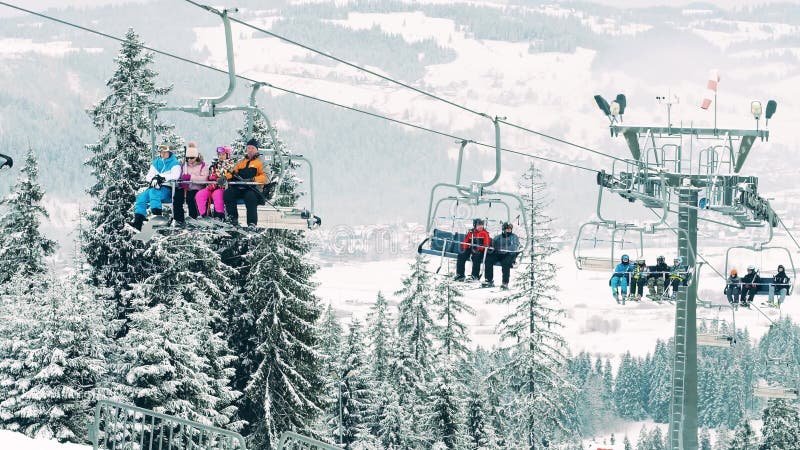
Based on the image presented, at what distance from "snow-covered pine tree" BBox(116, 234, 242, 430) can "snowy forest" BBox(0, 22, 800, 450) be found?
7cm

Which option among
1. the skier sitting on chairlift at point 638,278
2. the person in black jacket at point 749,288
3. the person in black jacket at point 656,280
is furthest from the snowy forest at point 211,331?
the skier sitting on chairlift at point 638,278

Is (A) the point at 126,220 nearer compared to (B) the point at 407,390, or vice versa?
(A) the point at 126,220

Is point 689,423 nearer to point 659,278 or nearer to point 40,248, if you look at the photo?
point 659,278

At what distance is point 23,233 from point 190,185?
36222mm

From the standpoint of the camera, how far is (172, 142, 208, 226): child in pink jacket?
2217 centimetres

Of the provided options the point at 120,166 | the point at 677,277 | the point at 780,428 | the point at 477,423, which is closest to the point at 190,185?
the point at 677,277

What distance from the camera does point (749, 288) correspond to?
126ft

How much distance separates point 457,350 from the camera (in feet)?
202

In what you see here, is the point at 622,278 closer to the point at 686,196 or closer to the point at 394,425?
the point at 686,196

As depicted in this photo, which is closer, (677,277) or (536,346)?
(677,277)

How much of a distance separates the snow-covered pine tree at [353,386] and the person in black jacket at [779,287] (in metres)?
28.8

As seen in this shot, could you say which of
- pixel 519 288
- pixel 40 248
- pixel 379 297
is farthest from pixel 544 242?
pixel 40 248

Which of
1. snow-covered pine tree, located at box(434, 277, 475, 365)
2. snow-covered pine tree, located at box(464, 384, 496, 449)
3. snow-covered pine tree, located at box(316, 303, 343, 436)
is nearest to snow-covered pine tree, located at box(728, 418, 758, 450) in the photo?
snow-covered pine tree, located at box(316, 303, 343, 436)

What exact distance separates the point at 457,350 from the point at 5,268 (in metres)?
21.1
